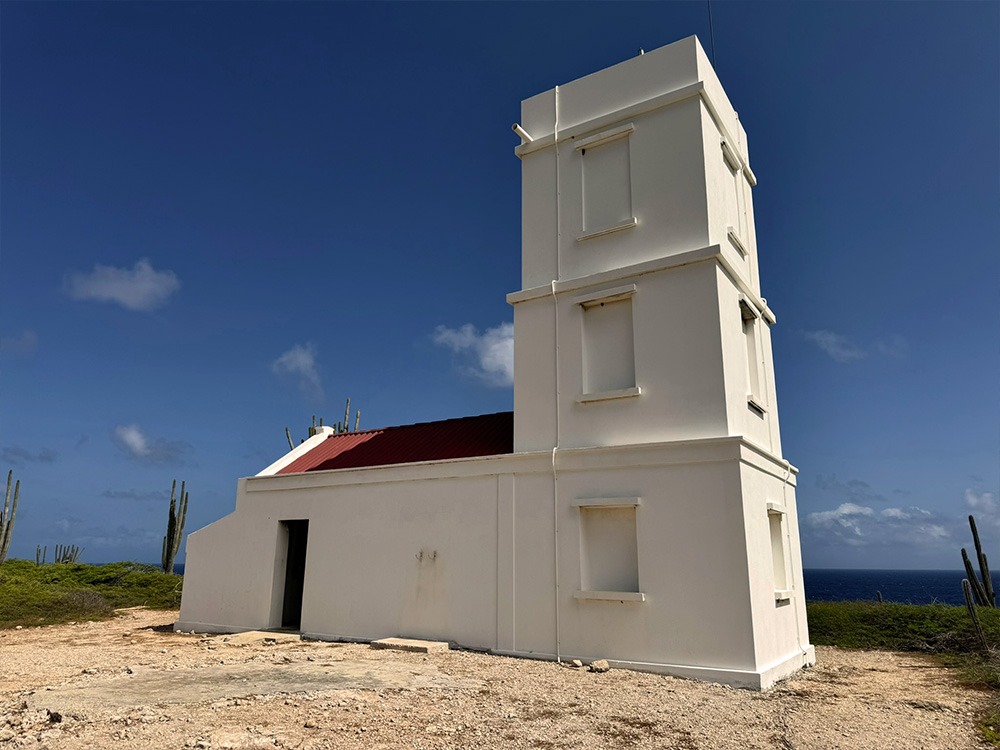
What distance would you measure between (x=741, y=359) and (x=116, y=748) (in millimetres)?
11603

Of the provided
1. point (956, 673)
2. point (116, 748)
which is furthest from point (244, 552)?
point (956, 673)

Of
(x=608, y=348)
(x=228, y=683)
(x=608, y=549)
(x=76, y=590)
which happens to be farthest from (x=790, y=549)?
(x=76, y=590)

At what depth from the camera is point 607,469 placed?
42.5ft

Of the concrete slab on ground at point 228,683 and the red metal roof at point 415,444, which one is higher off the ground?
the red metal roof at point 415,444

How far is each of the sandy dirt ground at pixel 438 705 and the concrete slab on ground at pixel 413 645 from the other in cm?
35

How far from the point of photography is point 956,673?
12.8 m

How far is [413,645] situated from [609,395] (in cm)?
624

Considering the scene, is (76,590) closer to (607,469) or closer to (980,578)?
(607,469)

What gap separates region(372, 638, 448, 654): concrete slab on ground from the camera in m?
13.5

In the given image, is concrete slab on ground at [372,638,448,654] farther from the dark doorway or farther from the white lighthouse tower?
the dark doorway

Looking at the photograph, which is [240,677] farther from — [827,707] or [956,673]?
[956,673]

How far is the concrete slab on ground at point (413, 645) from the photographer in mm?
13516

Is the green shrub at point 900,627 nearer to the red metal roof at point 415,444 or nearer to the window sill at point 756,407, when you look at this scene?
the window sill at point 756,407

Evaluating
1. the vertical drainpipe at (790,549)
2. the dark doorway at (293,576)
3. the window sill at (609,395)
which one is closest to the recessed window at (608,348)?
the window sill at (609,395)
